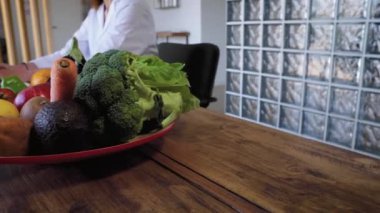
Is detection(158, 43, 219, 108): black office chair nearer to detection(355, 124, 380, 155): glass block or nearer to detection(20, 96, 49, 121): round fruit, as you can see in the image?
detection(355, 124, 380, 155): glass block

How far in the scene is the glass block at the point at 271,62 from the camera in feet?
6.12

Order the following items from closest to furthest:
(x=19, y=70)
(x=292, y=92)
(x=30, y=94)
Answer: (x=30, y=94)
(x=19, y=70)
(x=292, y=92)

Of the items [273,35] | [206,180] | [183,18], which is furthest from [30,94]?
[183,18]

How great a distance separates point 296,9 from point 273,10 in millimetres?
147

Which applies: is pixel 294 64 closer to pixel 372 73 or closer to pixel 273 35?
pixel 273 35

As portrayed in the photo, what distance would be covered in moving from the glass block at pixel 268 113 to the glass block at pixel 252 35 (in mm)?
376

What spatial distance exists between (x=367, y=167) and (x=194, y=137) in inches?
12.1

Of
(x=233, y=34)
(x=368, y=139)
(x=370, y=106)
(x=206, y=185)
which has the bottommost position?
(x=368, y=139)

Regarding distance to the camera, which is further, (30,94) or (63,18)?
(63,18)

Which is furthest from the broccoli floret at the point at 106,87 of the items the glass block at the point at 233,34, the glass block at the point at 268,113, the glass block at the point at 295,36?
the glass block at the point at 233,34

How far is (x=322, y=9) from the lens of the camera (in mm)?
1626

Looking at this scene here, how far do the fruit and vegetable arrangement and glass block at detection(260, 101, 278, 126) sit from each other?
147 centimetres

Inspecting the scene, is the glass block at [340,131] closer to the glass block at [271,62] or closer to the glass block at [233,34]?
the glass block at [271,62]

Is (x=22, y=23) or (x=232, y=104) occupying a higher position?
(x=22, y=23)
